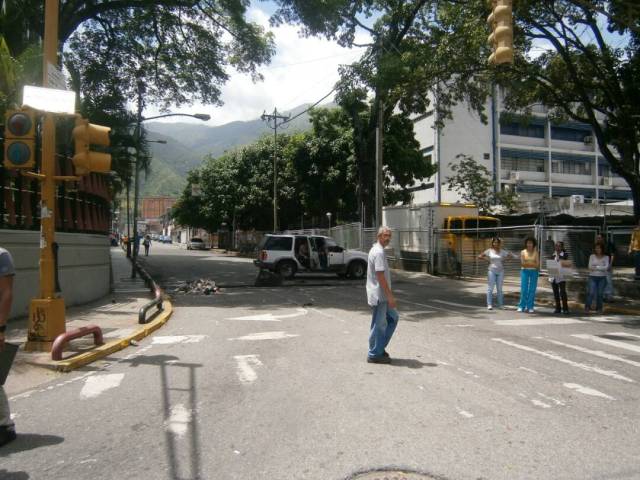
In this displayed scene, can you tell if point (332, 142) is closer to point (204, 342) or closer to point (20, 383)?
point (204, 342)

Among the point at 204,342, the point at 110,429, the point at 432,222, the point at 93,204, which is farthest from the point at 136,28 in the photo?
the point at 110,429

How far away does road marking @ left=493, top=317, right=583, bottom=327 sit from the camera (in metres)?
10.8

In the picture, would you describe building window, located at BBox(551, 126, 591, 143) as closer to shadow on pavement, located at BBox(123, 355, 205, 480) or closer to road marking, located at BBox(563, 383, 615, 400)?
road marking, located at BBox(563, 383, 615, 400)

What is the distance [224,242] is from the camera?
66.9 meters

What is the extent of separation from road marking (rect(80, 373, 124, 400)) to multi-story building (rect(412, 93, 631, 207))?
35.7 meters

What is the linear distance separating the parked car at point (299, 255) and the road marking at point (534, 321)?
10964mm

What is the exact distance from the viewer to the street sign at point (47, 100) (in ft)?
23.1

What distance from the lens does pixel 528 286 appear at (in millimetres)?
12570

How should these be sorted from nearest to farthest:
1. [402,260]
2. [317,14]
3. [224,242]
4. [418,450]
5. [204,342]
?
[418,450] < [204,342] < [317,14] < [402,260] < [224,242]

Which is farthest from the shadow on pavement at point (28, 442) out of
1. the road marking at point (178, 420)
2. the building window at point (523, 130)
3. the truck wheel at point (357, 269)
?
the building window at point (523, 130)

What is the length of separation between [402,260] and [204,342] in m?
19.1

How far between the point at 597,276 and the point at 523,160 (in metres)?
36.4

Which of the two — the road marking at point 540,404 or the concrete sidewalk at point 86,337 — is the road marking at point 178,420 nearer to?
the concrete sidewalk at point 86,337

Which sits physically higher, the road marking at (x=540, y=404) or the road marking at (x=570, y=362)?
the road marking at (x=540, y=404)
